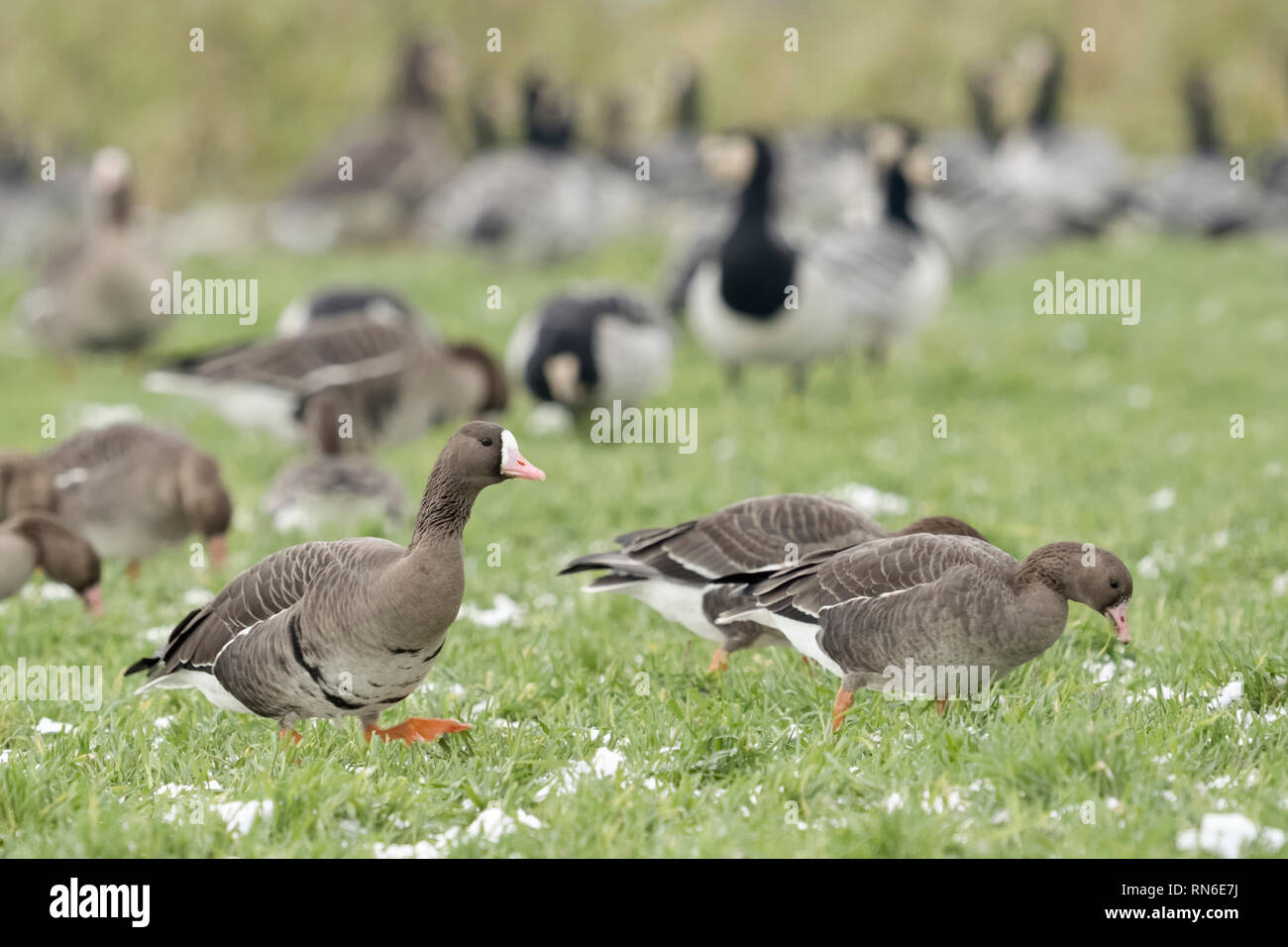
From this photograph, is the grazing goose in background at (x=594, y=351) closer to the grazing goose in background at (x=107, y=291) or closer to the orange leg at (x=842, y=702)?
the grazing goose in background at (x=107, y=291)

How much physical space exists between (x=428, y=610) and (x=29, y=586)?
467 centimetres

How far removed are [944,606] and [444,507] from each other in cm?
179

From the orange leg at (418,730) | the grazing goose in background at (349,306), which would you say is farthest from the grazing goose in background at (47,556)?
the grazing goose in background at (349,306)

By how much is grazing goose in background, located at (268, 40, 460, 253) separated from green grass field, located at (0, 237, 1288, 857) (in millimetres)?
13423

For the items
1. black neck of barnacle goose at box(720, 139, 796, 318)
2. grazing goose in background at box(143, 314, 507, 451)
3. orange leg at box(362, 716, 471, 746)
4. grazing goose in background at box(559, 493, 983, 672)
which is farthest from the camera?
black neck of barnacle goose at box(720, 139, 796, 318)

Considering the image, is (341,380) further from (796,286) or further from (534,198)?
(534,198)

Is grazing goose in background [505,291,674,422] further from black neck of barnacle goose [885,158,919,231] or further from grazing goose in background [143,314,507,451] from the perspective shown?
black neck of barnacle goose [885,158,919,231]

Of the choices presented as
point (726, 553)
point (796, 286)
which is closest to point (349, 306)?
point (796, 286)

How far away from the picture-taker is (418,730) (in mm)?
4973

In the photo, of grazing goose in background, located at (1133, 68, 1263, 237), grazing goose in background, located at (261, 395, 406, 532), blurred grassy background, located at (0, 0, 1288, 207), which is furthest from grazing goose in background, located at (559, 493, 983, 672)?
blurred grassy background, located at (0, 0, 1288, 207)

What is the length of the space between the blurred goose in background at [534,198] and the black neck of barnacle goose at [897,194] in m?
7.68

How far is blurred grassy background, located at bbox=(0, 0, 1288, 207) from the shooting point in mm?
27859

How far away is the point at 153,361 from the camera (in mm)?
17500
